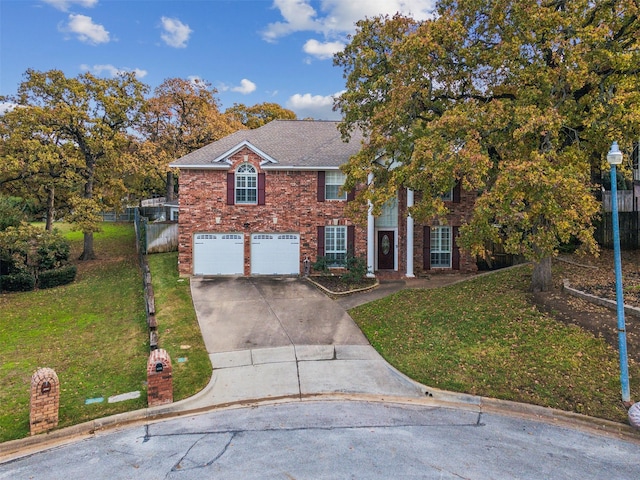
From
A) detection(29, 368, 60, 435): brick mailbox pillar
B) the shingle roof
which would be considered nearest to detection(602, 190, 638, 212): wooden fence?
the shingle roof

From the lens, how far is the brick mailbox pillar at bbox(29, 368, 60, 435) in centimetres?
708

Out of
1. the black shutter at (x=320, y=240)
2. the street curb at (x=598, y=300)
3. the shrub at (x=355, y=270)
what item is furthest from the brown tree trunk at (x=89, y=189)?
the street curb at (x=598, y=300)

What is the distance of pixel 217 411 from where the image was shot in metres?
8.02

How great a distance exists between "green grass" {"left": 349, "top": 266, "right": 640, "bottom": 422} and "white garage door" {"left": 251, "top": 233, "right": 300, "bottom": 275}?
5633 mm

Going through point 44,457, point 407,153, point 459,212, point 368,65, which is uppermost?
point 368,65

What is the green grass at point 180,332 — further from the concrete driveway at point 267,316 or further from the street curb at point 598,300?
the street curb at point 598,300

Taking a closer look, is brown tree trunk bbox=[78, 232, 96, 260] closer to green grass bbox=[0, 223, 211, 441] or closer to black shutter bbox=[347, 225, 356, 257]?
green grass bbox=[0, 223, 211, 441]

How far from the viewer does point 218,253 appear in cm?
1861

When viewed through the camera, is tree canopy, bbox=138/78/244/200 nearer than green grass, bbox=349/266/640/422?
No

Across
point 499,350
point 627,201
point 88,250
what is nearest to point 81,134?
point 88,250

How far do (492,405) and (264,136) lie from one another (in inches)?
670

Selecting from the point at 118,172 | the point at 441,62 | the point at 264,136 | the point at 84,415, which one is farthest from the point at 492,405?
the point at 118,172

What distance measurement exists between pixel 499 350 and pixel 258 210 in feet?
39.7

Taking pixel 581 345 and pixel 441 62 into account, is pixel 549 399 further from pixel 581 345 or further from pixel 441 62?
pixel 441 62
